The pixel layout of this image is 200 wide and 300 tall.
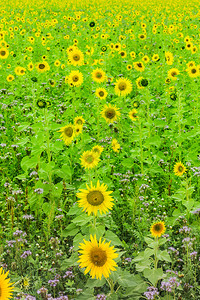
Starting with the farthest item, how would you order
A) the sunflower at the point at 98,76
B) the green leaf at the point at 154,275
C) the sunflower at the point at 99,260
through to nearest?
the sunflower at the point at 98,76, the green leaf at the point at 154,275, the sunflower at the point at 99,260

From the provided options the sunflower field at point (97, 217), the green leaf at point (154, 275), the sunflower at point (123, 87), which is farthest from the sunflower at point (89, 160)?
the sunflower at point (123, 87)

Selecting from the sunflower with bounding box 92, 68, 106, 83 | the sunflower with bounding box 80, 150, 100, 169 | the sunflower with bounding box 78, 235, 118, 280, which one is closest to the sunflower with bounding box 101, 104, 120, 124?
the sunflower with bounding box 92, 68, 106, 83

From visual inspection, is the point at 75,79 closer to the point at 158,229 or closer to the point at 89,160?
the point at 89,160

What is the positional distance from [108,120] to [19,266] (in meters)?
1.90

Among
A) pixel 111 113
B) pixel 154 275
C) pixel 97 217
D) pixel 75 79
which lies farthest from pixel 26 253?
pixel 75 79

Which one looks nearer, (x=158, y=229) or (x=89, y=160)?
(x=158, y=229)

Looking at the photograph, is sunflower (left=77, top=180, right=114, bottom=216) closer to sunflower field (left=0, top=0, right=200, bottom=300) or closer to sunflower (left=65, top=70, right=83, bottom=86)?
sunflower field (left=0, top=0, right=200, bottom=300)

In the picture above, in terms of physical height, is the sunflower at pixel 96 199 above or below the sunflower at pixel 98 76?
below

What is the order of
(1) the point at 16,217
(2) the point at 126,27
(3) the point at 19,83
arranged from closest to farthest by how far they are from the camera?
(1) the point at 16,217 → (3) the point at 19,83 → (2) the point at 126,27

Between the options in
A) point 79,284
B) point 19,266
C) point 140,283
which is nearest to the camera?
point 140,283

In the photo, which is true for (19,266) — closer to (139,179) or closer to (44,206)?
(44,206)

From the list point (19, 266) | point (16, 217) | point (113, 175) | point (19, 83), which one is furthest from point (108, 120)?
point (19, 83)

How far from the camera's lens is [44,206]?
3.10 meters

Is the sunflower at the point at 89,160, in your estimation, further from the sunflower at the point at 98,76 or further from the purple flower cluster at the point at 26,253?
the sunflower at the point at 98,76
